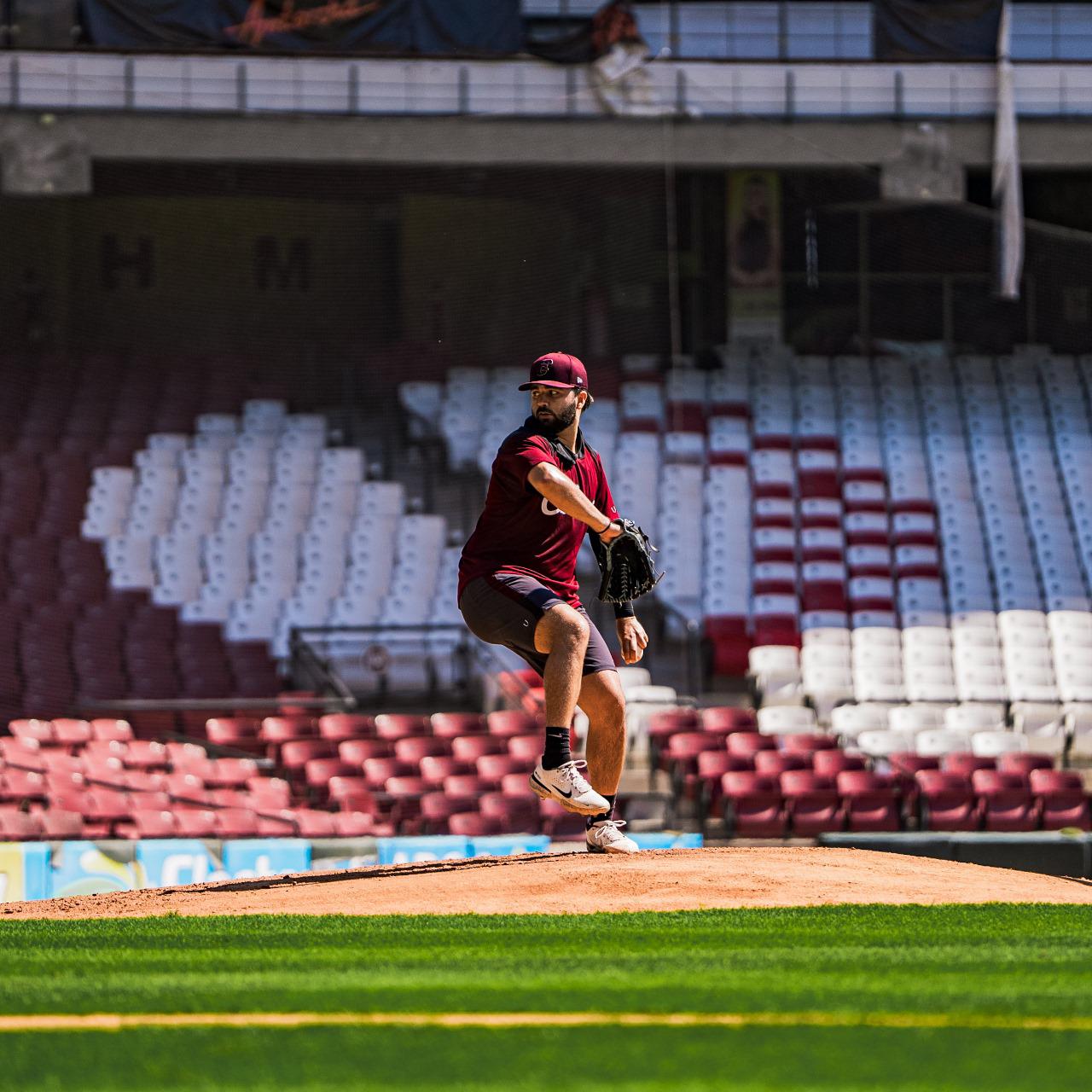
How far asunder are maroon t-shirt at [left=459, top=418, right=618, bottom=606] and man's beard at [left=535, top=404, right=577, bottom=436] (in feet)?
0.12

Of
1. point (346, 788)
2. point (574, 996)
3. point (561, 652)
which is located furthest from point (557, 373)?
point (346, 788)

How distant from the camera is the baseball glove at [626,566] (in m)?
7.16

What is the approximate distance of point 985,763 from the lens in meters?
15.5

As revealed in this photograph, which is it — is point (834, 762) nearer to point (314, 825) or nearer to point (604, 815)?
point (314, 825)

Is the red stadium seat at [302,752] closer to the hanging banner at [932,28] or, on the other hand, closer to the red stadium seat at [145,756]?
the red stadium seat at [145,756]

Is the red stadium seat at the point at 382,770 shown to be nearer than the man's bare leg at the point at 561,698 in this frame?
No

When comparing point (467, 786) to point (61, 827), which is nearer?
point (61, 827)

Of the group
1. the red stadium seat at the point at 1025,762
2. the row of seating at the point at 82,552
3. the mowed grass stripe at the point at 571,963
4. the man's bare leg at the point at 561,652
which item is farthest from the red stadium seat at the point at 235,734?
the mowed grass stripe at the point at 571,963

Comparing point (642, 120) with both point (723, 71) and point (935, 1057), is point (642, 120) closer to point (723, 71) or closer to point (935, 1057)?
point (723, 71)

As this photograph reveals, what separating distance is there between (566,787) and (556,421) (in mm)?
1372

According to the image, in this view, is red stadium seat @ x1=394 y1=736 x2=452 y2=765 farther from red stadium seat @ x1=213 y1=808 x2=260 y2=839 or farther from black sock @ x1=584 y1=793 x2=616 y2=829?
black sock @ x1=584 y1=793 x2=616 y2=829

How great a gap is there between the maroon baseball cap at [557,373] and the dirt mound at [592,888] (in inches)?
71.0

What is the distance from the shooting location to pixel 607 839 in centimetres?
763

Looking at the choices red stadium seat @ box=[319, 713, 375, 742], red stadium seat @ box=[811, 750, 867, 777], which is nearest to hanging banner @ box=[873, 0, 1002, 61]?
red stadium seat @ box=[811, 750, 867, 777]
